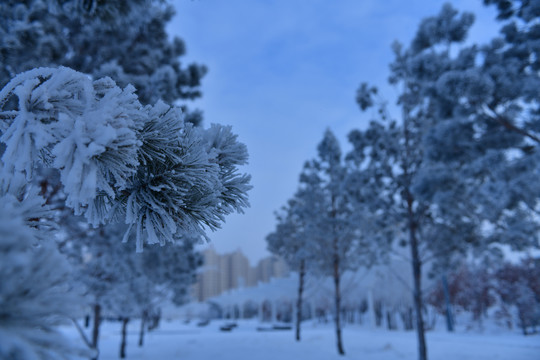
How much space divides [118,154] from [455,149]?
10.5 m

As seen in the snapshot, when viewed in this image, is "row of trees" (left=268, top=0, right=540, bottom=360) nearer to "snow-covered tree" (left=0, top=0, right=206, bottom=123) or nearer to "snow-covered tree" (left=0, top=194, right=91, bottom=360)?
"snow-covered tree" (left=0, top=0, right=206, bottom=123)

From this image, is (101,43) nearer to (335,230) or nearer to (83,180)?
(83,180)

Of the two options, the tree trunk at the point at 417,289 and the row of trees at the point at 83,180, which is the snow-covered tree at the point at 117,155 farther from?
the tree trunk at the point at 417,289

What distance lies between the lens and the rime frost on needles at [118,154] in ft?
2.07

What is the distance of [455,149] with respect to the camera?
938 cm

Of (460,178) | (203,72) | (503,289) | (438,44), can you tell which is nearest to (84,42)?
(203,72)

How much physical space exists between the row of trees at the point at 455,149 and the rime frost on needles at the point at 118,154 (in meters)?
8.71

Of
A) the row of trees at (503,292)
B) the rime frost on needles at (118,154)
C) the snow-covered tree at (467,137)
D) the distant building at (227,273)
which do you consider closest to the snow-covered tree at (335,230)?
the snow-covered tree at (467,137)

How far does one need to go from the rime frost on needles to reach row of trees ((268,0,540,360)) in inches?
343

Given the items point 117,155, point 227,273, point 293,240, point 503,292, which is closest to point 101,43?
point 117,155

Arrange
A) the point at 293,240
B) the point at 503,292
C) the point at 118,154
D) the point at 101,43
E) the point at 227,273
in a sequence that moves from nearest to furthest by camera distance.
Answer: the point at 118,154
the point at 101,43
the point at 293,240
the point at 503,292
the point at 227,273

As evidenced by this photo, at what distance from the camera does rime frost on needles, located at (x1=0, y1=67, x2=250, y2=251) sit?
2.07ft

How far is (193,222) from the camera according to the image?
95 centimetres

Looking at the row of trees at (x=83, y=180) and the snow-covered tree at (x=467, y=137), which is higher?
the snow-covered tree at (x=467, y=137)
